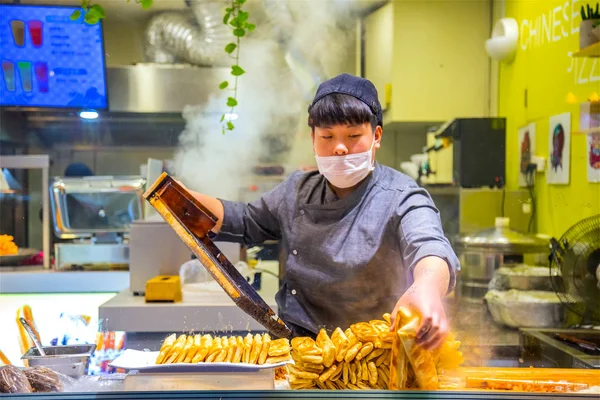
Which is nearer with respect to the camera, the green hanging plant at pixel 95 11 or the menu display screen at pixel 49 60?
the green hanging plant at pixel 95 11

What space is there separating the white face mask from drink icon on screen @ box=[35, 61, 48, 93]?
1.50m

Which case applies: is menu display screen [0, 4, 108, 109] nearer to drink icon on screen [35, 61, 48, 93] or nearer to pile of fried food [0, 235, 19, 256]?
drink icon on screen [35, 61, 48, 93]

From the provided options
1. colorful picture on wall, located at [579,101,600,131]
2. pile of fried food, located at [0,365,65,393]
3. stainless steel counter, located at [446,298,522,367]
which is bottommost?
stainless steel counter, located at [446,298,522,367]

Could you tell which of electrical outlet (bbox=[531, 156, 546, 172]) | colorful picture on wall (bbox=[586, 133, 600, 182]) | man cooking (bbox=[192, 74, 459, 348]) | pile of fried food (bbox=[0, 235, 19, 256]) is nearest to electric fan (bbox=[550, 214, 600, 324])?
colorful picture on wall (bbox=[586, 133, 600, 182])

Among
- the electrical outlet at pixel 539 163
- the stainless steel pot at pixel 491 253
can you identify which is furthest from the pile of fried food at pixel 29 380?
the electrical outlet at pixel 539 163

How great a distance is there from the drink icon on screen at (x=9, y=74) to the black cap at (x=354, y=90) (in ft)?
5.59

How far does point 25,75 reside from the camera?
2.50 metres

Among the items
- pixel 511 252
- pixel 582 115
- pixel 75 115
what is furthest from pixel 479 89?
pixel 75 115

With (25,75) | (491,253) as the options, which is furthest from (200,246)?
(491,253)

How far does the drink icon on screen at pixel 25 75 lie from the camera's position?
249 centimetres

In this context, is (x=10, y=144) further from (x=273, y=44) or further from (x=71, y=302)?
(x=273, y=44)

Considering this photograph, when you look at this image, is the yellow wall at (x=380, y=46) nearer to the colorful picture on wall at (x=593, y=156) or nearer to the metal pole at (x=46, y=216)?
the colorful picture on wall at (x=593, y=156)

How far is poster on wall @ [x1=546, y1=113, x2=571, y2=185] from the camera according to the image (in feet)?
8.34

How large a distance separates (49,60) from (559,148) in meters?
2.23
